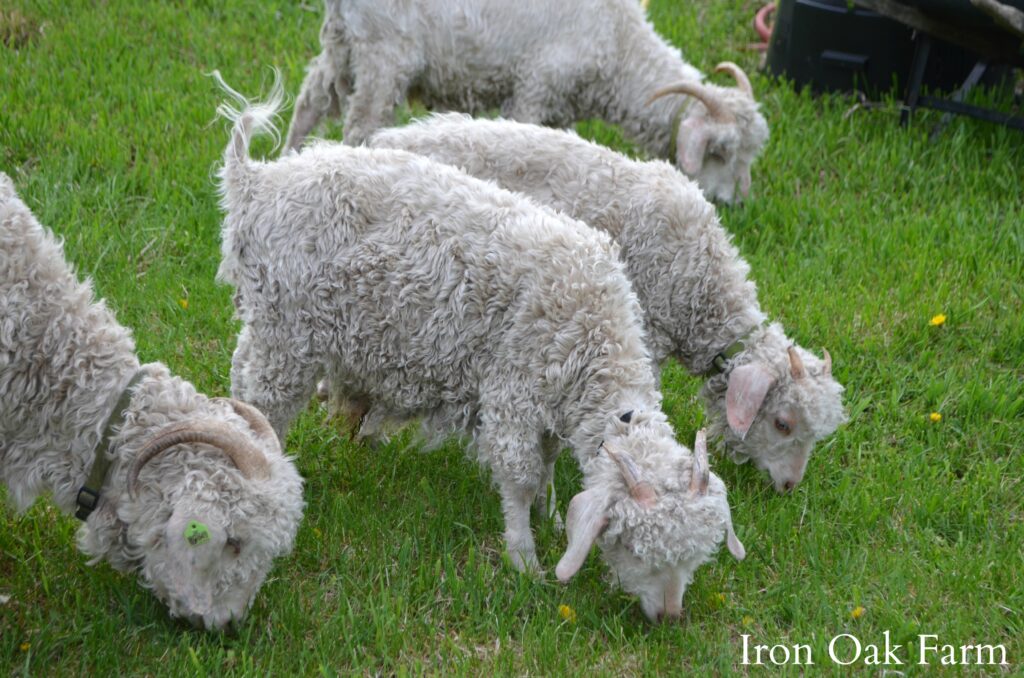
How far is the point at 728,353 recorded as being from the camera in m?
5.12

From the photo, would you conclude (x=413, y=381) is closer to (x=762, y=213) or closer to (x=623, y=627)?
(x=623, y=627)

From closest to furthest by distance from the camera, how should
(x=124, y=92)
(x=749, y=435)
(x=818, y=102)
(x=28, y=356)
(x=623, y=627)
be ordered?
(x=28, y=356) < (x=623, y=627) < (x=749, y=435) < (x=124, y=92) < (x=818, y=102)

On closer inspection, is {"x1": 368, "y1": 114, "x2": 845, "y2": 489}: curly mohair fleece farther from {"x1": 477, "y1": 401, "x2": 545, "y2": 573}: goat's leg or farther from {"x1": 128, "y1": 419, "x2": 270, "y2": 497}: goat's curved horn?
{"x1": 128, "y1": 419, "x2": 270, "y2": 497}: goat's curved horn

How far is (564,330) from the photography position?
4285 millimetres

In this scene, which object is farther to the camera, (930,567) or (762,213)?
(762,213)

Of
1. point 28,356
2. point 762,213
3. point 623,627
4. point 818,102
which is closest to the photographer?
point 28,356

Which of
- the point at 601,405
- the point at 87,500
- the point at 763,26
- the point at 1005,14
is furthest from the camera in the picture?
the point at 763,26

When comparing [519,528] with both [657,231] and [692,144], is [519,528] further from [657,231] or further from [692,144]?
[692,144]

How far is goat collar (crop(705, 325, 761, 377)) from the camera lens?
5094mm

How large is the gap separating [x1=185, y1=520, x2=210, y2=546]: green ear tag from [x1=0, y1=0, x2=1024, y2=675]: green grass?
1.56ft

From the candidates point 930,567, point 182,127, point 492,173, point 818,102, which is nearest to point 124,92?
point 182,127

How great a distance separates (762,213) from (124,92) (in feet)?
13.5

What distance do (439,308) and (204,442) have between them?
3.55 ft

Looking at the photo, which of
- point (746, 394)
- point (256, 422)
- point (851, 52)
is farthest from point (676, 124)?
point (256, 422)
